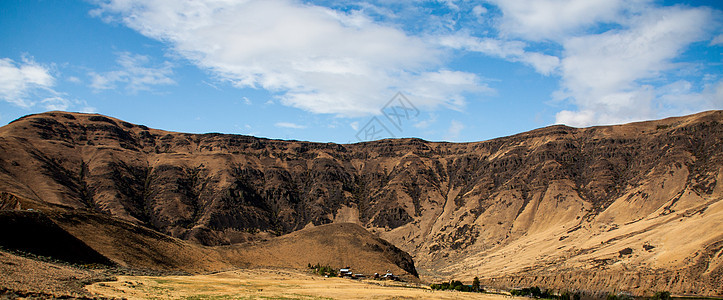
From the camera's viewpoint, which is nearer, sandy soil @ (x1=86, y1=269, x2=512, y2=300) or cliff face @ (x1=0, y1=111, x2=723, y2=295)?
sandy soil @ (x1=86, y1=269, x2=512, y2=300)

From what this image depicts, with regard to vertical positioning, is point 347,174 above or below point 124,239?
above

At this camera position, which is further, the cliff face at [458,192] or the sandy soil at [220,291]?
the cliff face at [458,192]

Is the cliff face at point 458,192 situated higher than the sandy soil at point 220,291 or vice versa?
the cliff face at point 458,192

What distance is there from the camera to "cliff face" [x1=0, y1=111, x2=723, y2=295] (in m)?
95.6

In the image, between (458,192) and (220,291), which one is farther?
(458,192)

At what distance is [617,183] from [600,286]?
6407 centimetres

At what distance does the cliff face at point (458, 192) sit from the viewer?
3765 inches

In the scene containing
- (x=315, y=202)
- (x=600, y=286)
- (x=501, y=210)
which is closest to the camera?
(x=600, y=286)

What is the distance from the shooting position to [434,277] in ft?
373

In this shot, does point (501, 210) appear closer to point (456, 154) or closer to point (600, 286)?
point (456, 154)

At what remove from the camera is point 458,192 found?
566ft

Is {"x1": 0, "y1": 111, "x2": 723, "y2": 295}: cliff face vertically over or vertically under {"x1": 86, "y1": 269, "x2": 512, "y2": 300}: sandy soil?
over

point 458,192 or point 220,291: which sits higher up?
point 458,192

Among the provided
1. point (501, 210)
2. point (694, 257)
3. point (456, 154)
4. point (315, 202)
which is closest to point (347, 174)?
point (315, 202)
